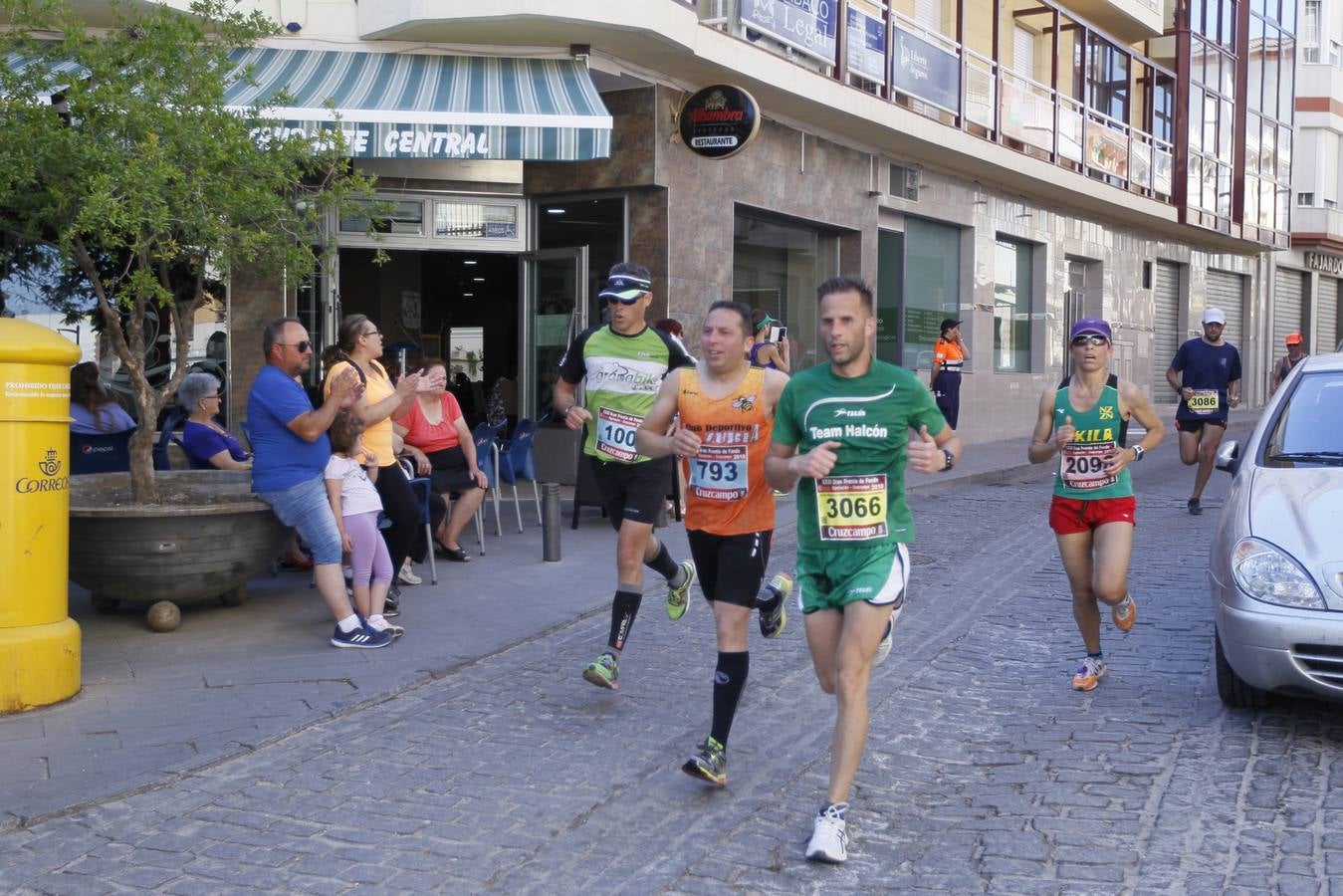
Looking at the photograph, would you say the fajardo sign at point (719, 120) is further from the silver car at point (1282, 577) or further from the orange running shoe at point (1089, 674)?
the orange running shoe at point (1089, 674)

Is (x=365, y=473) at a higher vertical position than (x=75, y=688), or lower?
higher

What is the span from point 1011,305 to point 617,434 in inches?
713

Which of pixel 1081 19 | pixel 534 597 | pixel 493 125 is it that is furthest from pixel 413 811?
pixel 1081 19

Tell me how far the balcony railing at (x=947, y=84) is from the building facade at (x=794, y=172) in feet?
0.16

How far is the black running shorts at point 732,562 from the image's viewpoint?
196 inches

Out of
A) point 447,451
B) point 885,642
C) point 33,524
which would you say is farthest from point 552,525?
point 885,642

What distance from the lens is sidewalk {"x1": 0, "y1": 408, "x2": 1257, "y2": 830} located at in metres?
5.11

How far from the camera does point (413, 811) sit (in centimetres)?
464

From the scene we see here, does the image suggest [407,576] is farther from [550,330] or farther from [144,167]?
[550,330]

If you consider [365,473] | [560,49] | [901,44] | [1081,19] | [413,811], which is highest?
[1081,19]

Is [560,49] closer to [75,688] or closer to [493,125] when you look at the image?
[493,125]

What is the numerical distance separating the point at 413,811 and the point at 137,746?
4.69 feet

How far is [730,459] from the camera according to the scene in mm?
5090

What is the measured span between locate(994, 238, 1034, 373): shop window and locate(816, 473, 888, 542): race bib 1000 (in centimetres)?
1850
